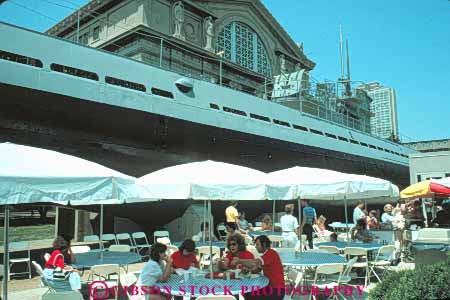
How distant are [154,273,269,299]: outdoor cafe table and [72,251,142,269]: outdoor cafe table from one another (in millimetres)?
1737

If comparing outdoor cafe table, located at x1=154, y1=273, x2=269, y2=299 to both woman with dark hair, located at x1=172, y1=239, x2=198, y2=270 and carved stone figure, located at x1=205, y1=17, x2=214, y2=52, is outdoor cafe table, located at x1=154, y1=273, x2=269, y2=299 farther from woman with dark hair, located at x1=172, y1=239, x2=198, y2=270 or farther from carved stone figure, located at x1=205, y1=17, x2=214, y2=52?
carved stone figure, located at x1=205, y1=17, x2=214, y2=52

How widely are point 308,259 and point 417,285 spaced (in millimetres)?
2959

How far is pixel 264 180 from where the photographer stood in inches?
225

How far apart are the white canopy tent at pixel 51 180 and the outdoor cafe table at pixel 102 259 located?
174cm

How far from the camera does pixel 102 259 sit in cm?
624

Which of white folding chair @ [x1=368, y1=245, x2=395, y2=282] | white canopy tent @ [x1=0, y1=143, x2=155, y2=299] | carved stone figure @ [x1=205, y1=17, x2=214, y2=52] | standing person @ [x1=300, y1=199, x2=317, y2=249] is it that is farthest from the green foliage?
carved stone figure @ [x1=205, y1=17, x2=214, y2=52]

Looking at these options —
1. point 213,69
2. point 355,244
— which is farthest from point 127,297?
point 213,69

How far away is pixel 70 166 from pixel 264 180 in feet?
8.88

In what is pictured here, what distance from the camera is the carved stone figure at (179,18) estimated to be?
2641cm

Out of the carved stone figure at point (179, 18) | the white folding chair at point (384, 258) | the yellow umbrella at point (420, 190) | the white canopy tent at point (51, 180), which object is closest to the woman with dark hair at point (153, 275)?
the white canopy tent at point (51, 180)

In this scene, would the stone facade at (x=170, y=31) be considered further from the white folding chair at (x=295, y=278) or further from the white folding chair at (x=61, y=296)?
the white folding chair at (x=61, y=296)

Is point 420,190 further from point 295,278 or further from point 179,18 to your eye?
point 179,18

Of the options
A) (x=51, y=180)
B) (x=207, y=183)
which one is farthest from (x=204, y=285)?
(x=51, y=180)

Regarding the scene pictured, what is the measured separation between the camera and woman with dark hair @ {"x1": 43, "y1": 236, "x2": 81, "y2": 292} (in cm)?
507
